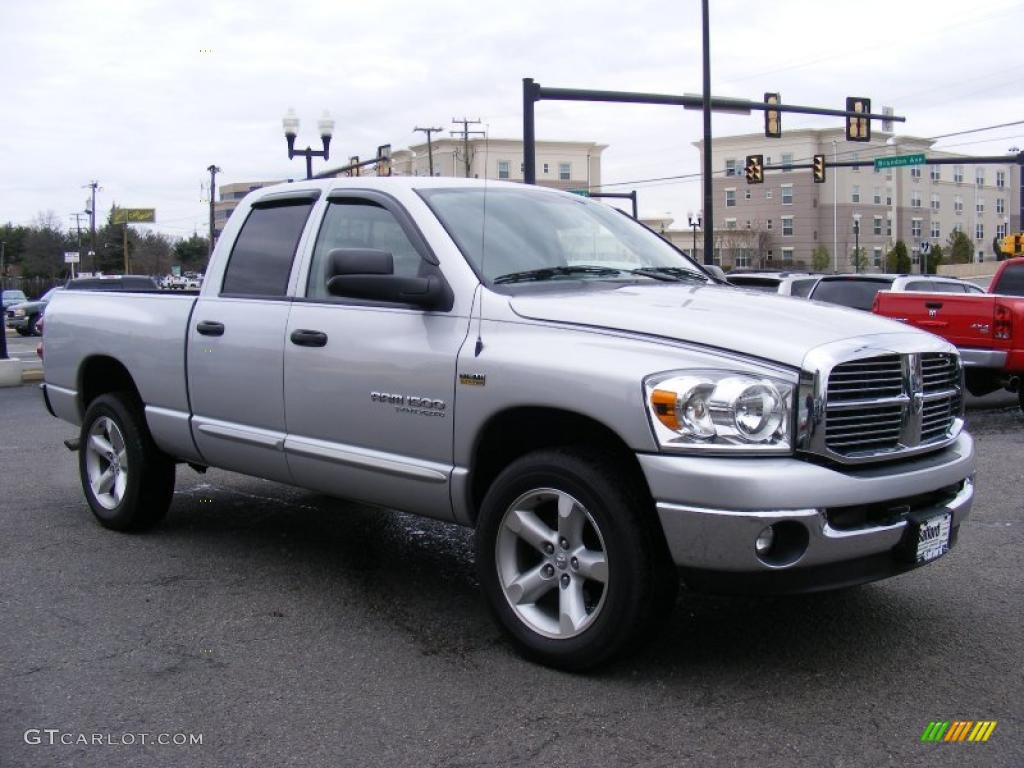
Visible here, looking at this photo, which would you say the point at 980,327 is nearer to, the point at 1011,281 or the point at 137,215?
the point at 1011,281

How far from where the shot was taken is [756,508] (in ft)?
11.5

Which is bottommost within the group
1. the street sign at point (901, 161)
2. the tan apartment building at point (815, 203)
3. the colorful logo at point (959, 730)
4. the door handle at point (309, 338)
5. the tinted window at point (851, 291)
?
the colorful logo at point (959, 730)

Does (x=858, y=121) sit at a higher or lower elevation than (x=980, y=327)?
higher

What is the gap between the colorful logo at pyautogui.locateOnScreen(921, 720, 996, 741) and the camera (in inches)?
135

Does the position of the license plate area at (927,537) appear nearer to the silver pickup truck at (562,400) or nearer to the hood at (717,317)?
the silver pickup truck at (562,400)

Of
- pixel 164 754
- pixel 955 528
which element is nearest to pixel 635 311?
pixel 955 528

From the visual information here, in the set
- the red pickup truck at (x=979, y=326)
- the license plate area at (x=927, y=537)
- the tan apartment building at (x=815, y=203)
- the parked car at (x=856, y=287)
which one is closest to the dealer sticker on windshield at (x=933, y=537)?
the license plate area at (x=927, y=537)

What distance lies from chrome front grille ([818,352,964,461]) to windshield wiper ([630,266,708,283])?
4.21ft

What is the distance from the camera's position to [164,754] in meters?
3.42

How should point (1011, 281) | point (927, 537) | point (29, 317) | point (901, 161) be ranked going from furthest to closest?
point (29, 317)
point (901, 161)
point (1011, 281)
point (927, 537)

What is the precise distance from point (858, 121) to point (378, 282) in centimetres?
2639

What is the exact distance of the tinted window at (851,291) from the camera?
14820 millimetres

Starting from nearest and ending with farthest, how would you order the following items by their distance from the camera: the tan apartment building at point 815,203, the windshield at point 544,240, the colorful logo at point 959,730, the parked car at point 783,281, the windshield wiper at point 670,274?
the colorful logo at point 959,730 < the windshield at point 544,240 < the windshield wiper at point 670,274 < the parked car at point 783,281 < the tan apartment building at point 815,203

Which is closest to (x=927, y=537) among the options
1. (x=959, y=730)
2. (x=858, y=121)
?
(x=959, y=730)
